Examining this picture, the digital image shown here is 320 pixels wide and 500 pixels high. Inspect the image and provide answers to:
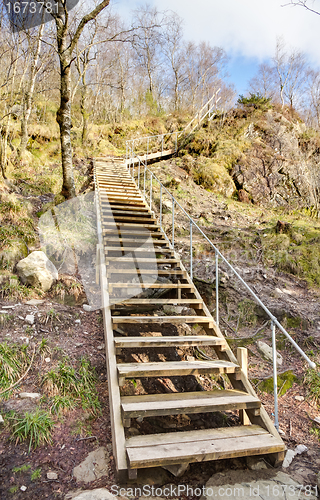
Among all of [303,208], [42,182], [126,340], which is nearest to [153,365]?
[126,340]

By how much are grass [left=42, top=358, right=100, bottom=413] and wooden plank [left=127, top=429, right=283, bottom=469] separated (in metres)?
1.00

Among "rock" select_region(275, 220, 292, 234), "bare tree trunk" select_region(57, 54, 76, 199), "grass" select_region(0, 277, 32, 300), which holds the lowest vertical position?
"grass" select_region(0, 277, 32, 300)

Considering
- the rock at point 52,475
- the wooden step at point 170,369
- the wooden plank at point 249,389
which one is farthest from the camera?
the wooden step at point 170,369

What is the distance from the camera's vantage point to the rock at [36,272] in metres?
4.57

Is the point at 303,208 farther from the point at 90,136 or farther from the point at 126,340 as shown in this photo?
the point at 90,136

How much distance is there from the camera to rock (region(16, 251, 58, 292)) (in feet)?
15.0

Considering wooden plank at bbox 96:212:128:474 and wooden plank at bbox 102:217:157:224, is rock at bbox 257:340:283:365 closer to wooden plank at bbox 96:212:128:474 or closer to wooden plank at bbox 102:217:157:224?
wooden plank at bbox 96:212:128:474

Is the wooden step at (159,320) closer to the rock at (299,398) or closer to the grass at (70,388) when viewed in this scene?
the grass at (70,388)

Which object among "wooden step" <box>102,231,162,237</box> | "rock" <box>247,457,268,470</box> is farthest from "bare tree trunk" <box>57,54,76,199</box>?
"rock" <box>247,457,268,470</box>

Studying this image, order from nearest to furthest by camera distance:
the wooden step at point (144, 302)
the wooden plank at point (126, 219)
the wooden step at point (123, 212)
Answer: the wooden step at point (144, 302) < the wooden plank at point (126, 219) < the wooden step at point (123, 212)

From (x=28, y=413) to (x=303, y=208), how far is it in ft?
35.7

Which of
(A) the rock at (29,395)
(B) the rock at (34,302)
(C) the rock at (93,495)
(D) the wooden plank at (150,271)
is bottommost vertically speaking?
(C) the rock at (93,495)

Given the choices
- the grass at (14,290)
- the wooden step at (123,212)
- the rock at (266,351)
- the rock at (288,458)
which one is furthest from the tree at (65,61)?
the rock at (288,458)

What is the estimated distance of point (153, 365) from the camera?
10.2ft
